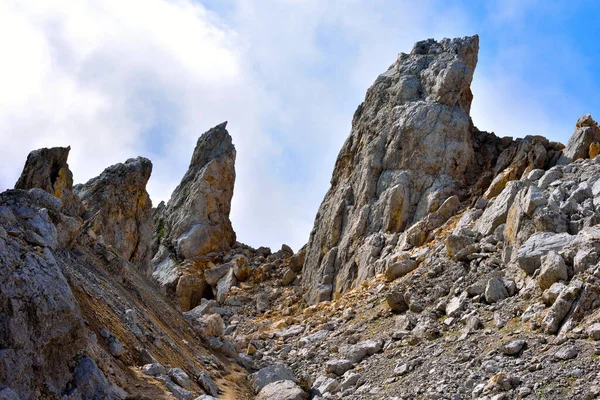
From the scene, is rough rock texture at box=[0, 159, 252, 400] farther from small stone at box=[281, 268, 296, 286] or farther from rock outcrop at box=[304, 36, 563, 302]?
small stone at box=[281, 268, 296, 286]

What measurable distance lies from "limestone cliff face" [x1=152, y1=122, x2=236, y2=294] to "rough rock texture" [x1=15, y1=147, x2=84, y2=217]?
1845 centimetres

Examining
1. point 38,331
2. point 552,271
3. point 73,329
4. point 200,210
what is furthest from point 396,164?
point 38,331

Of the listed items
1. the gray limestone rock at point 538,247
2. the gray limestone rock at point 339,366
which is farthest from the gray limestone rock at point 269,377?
the gray limestone rock at point 538,247

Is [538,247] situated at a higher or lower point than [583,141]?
lower

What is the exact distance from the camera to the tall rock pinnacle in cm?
3950

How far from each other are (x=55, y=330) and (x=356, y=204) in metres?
31.6

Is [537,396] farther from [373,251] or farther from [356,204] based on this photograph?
[356,204]

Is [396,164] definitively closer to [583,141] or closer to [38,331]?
[583,141]

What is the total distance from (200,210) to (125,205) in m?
13.4

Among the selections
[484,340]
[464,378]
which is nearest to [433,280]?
[484,340]

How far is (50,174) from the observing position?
32656 mm

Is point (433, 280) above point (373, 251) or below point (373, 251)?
below

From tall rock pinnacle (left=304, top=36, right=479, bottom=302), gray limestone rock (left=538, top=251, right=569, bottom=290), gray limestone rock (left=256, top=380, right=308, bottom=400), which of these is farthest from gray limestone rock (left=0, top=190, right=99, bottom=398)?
tall rock pinnacle (left=304, top=36, right=479, bottom=302)

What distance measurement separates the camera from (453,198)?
3750 cm
